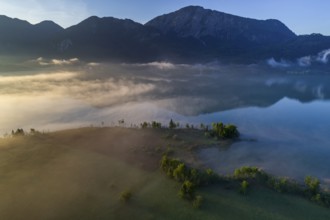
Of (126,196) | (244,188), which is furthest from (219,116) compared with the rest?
(126,196)

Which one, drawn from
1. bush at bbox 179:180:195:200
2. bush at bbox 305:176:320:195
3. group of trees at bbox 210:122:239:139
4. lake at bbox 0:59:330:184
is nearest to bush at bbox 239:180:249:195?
bush at bbox 179:180:195:200

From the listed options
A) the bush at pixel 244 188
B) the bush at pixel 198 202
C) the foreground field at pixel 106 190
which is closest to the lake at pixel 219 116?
the bush at pixel 244 188

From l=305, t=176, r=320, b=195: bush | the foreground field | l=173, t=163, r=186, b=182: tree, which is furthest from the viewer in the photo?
l=173, t=163, r=186, b=182: tree

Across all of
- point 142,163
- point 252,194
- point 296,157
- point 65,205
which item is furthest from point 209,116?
point 65,205

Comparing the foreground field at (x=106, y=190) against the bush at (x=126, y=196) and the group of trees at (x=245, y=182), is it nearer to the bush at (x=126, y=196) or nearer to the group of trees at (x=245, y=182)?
the bush at (x=126, y=196)

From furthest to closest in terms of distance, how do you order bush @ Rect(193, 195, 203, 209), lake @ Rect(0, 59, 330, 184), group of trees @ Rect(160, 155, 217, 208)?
lake @ Rect(0, 59, 330, 184)
group of trees @ Rect(160, 155, 217, 208)
bush @ Rect(193, 195, 203, 209)

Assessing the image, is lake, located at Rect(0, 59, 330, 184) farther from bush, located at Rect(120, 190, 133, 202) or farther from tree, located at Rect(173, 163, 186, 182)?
bush, located at Rect(120, 190, 133, 202)

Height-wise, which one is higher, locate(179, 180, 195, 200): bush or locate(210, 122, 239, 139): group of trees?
locate(210, 122, 239, 139): group of trees

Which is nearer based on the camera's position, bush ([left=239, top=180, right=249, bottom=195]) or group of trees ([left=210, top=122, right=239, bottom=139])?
bush ([left=239, top=180, right=249, bottom=195])
